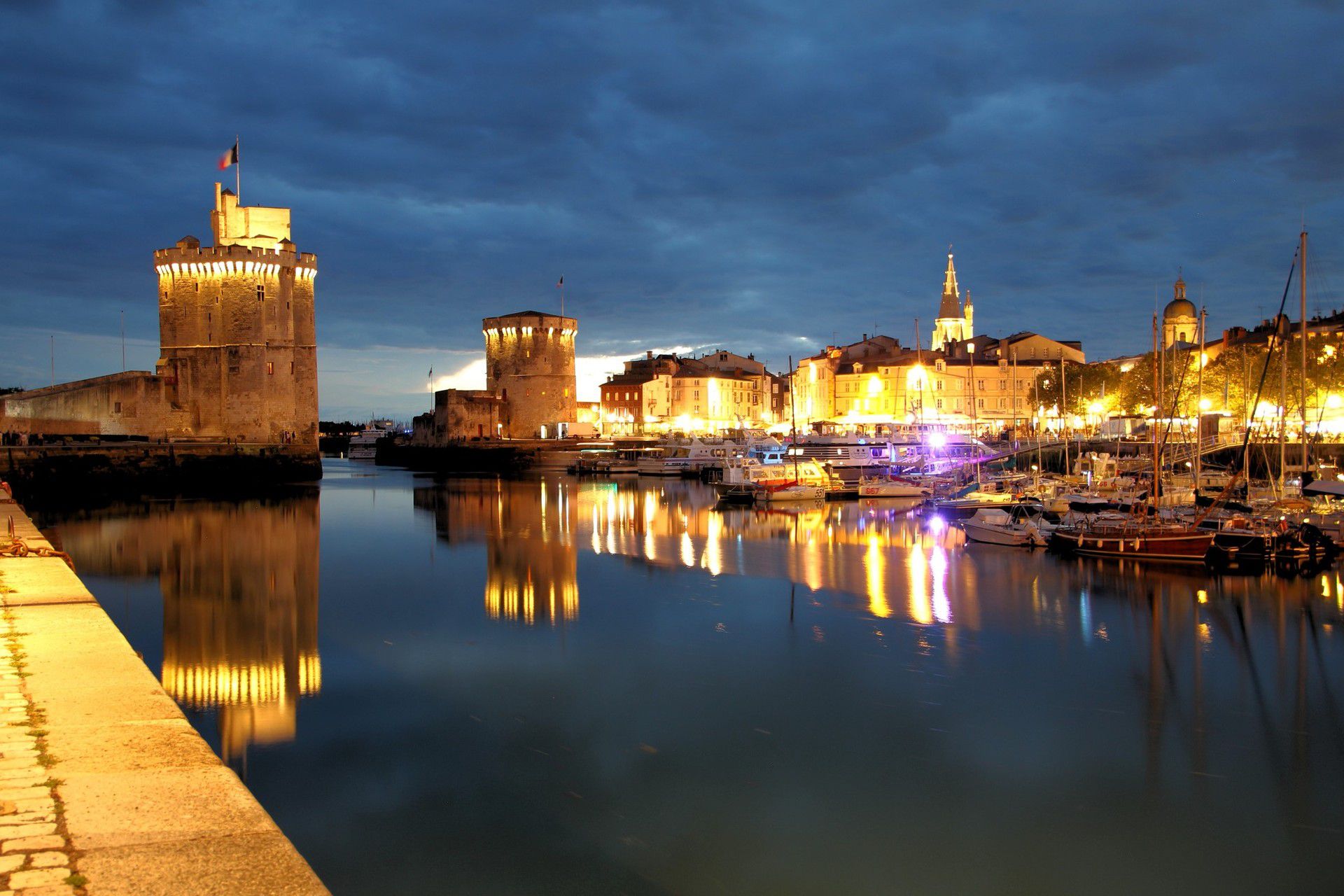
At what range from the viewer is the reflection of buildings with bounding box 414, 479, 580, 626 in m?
15.1

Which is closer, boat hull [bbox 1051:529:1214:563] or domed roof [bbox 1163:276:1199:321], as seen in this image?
boat hull [bbox 1051:529:1214:563]

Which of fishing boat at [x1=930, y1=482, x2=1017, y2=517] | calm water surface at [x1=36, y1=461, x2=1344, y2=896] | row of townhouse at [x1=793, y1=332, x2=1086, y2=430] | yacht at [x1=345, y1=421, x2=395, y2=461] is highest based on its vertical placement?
row of townhouse at [x1=793, y1=332, x2=1086, y2=430]

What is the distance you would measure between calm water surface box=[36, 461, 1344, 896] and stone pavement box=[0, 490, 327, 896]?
64.0 inches

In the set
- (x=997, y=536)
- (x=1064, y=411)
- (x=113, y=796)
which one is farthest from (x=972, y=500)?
(x=113, y=796)

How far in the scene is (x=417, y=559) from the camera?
20.3 metres

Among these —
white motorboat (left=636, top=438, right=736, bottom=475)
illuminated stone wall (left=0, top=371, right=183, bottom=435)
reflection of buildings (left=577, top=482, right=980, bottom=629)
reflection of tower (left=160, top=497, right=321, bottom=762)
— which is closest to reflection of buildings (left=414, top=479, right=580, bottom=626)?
reflection of buildings (left=577, top=482, right=980, bottom=629)

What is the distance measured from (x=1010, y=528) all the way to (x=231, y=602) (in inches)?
596

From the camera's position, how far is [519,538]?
79.8 ft

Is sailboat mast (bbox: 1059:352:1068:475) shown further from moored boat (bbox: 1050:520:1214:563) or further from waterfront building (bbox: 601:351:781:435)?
waterfront building (bbox: 601:351:781:435)

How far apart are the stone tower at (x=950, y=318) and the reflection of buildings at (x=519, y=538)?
61317 mm

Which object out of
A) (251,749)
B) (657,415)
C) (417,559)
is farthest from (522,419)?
(251,749)

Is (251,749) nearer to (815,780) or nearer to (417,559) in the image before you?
(815,780)

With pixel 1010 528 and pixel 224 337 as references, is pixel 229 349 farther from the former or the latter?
pixel 1010 528

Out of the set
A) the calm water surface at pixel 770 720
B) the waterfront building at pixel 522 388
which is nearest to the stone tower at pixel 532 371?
the waterfront building at pixel 522 388
